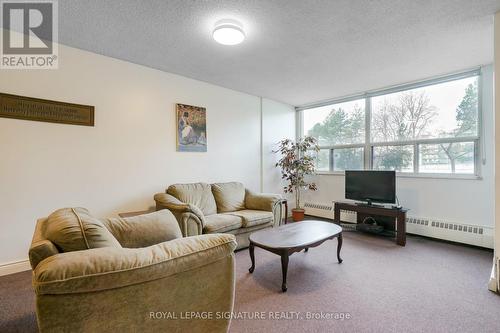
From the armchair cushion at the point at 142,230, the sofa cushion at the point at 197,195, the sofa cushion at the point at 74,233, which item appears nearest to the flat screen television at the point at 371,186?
the sofa cushion at the point at 197,195

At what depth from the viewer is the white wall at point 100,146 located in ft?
8.13

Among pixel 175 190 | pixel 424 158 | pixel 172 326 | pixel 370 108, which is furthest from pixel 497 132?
pixel 175 190

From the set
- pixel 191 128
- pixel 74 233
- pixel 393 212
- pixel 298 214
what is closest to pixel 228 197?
pixel 191 128

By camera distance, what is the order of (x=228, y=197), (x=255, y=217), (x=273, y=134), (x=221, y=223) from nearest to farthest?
(x=221, y=223), (x=255, y=217), (x=228, y=197), (x=273, y=134)

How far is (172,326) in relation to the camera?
1.09m

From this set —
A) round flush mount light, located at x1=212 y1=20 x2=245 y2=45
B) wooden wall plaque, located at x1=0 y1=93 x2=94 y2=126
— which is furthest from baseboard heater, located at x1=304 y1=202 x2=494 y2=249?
wooden wall plaque, located at x1=0 y1=93 x2=94 y2=126

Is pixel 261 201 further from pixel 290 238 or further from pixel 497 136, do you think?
pixel 497 136

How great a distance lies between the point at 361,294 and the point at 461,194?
8.25 feet

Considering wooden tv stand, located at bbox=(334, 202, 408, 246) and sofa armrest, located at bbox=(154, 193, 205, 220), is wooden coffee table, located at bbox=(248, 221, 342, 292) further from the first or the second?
wooden tv stand, located at bbox=(334, 202, 408, 246)

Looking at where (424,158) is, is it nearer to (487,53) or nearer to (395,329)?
(487,53)

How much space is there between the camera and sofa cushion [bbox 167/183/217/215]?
327 cm

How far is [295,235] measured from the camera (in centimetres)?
251

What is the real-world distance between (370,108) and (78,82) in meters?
4.55

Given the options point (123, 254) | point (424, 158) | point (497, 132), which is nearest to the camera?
point (123, 254)
